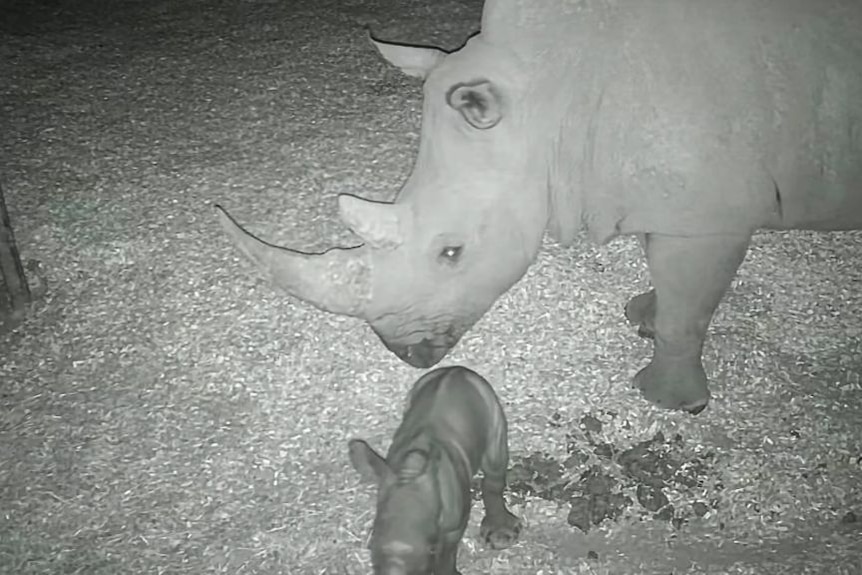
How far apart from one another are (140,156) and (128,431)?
1.03m

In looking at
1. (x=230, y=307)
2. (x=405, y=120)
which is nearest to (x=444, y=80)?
(x=230, y=307)

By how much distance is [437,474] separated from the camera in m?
1.44

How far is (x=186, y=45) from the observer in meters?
3.34

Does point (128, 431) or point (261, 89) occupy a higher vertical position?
point (261, 89)

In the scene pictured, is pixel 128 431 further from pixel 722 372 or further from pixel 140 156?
pixel 722 372

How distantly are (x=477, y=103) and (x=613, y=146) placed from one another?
0.77ft

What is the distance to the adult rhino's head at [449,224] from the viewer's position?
163 centimetres

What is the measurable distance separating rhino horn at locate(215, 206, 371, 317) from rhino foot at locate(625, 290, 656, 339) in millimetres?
771

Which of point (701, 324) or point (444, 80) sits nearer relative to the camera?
point (444, 80)

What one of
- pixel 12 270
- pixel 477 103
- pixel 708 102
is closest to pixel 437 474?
pixel 477 103

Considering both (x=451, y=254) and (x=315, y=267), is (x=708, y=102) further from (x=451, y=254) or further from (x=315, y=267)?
(x=315, y=267)

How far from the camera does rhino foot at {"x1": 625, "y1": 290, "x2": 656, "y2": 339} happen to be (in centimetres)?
223

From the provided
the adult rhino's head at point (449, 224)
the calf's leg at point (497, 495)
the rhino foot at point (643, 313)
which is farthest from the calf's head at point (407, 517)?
the rhino foot at point (643, 313)

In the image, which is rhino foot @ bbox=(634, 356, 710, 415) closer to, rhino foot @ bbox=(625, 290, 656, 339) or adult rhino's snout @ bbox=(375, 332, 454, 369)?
rhino foot @ bbox=(625, 290, 656, 339)
